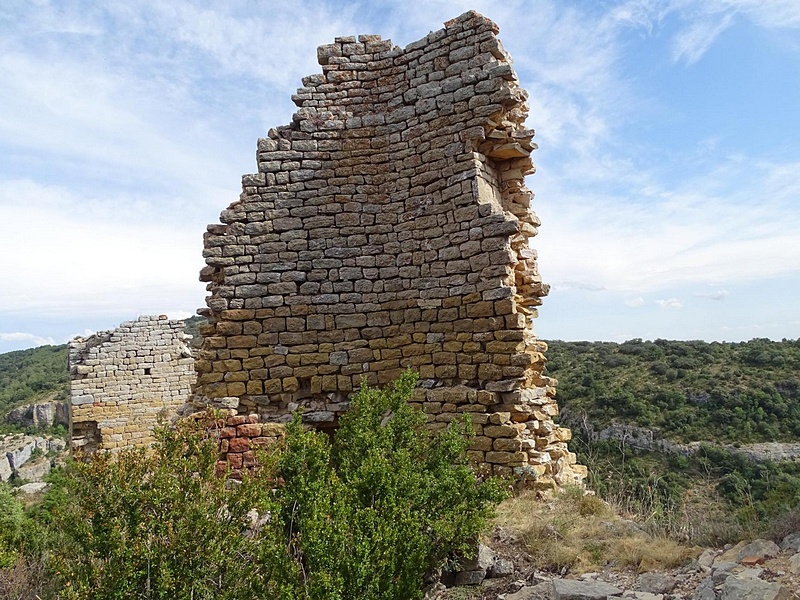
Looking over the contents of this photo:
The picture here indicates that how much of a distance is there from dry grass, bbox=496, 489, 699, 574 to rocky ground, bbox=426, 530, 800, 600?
4.4 inches

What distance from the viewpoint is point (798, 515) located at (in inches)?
149

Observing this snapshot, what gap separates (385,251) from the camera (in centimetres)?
643

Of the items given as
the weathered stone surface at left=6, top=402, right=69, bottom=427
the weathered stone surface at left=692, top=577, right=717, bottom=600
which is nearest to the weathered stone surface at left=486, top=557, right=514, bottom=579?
the weathered stone surface at left=692, top=577, right=717, bottom=600

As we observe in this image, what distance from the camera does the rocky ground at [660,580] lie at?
3145 millimetres

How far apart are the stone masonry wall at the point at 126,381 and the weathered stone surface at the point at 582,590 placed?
33.1 ft

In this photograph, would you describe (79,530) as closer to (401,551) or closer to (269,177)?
(401,551)

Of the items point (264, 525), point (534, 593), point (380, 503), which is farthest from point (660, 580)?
point (264, 525)

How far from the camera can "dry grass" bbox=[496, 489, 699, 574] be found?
3.90 meters

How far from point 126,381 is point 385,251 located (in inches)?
339

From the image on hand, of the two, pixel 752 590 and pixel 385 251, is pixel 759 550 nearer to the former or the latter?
pixel 752 590

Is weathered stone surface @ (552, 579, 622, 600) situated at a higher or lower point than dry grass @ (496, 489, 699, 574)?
lower

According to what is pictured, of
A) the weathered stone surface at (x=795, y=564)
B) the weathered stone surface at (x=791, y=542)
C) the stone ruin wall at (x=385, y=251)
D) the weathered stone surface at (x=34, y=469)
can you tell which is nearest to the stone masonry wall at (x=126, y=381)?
the stone ruin wall at (x=385, y=251)

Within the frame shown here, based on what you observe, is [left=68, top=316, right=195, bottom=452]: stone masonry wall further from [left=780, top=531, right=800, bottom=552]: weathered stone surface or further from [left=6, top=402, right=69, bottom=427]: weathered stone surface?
[left=6, top=402, right=69, bottom=427]: weathered stone surface

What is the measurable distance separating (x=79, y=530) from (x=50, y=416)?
33823mm
